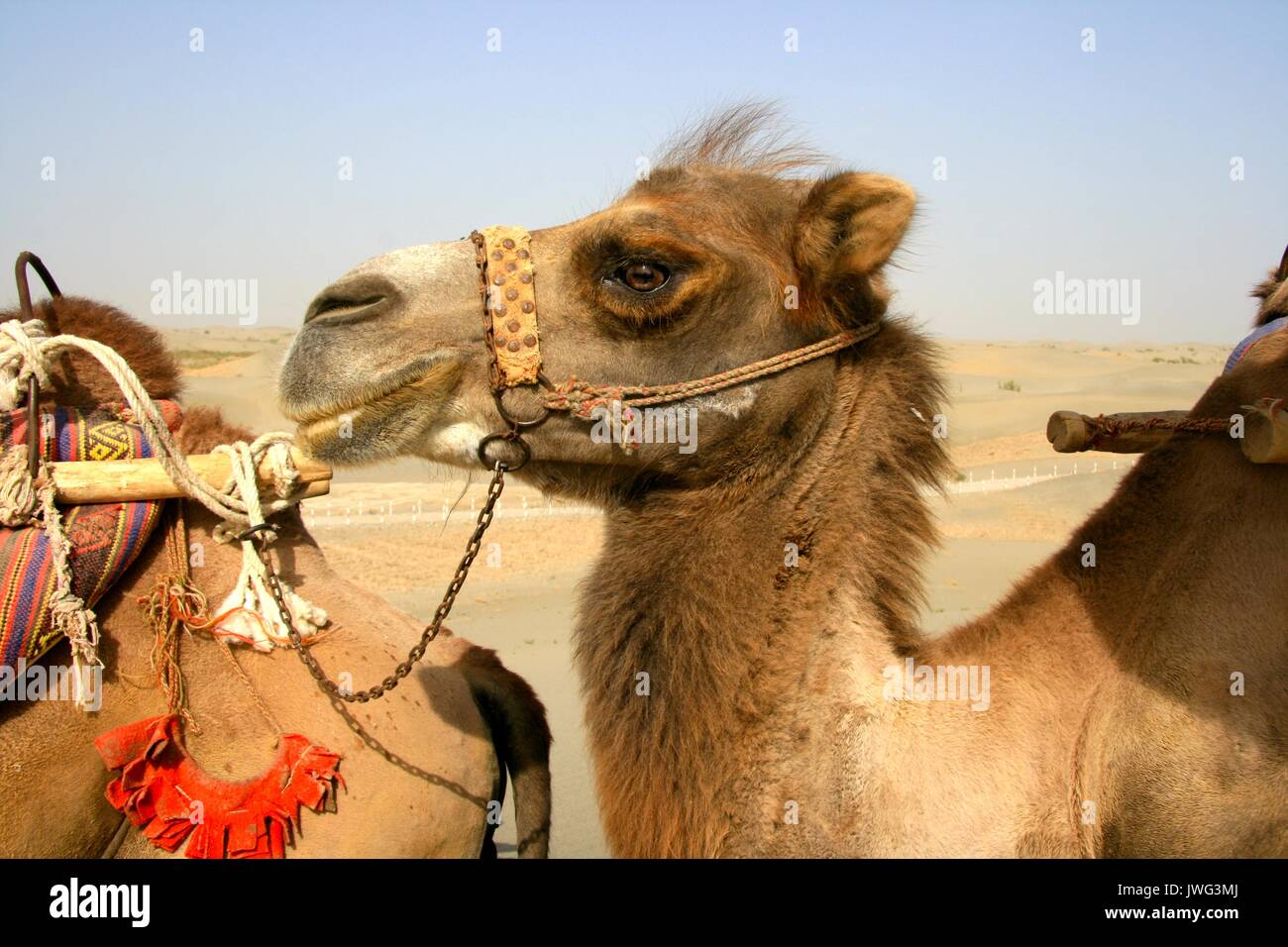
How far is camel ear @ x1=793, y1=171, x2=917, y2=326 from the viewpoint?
256cm

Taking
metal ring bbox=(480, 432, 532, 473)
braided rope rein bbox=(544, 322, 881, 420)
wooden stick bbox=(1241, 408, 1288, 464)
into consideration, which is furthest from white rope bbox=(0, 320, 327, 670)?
wooden stick bbox=(1241, 408, 1288, 464)

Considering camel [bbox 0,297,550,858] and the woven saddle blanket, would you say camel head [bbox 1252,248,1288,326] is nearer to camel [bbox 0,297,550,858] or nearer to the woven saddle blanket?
camel [bbox 0,297,550,858]

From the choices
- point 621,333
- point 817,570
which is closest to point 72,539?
point 621,333

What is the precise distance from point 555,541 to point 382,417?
1108cm

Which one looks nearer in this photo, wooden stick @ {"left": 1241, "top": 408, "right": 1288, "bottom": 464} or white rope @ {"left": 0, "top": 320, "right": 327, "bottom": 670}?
wooden stick @ {"left": 1241, "top": 408, "right": 1288, "bottom": 464}

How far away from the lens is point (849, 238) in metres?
2.65

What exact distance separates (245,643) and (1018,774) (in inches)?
78.3

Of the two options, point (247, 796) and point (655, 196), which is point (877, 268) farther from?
point (247, 796)

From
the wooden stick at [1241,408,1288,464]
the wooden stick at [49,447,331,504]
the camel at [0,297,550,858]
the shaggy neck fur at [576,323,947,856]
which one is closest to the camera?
the wooden stick at [1241,408,1288,464]

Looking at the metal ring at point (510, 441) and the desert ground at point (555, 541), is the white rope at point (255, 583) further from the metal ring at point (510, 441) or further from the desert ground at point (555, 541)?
the metal ring at point (510, 441)

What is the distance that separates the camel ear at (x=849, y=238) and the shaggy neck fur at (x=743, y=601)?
15cm

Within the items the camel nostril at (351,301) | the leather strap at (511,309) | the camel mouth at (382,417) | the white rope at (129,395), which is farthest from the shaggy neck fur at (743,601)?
the white rope at (129,395)

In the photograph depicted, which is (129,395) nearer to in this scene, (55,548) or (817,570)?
(55,548)

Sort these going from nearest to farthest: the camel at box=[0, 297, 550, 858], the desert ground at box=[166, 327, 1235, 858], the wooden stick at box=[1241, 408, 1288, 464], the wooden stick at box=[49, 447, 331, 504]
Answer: the wooden stick at box=[1241, 408, 1288, 464], the camel at box=[0, 297, 550, 858], the wooden stick at box=[49, 447, 331, 504], the desert ground at box=[166, 327, 1235, 858]
